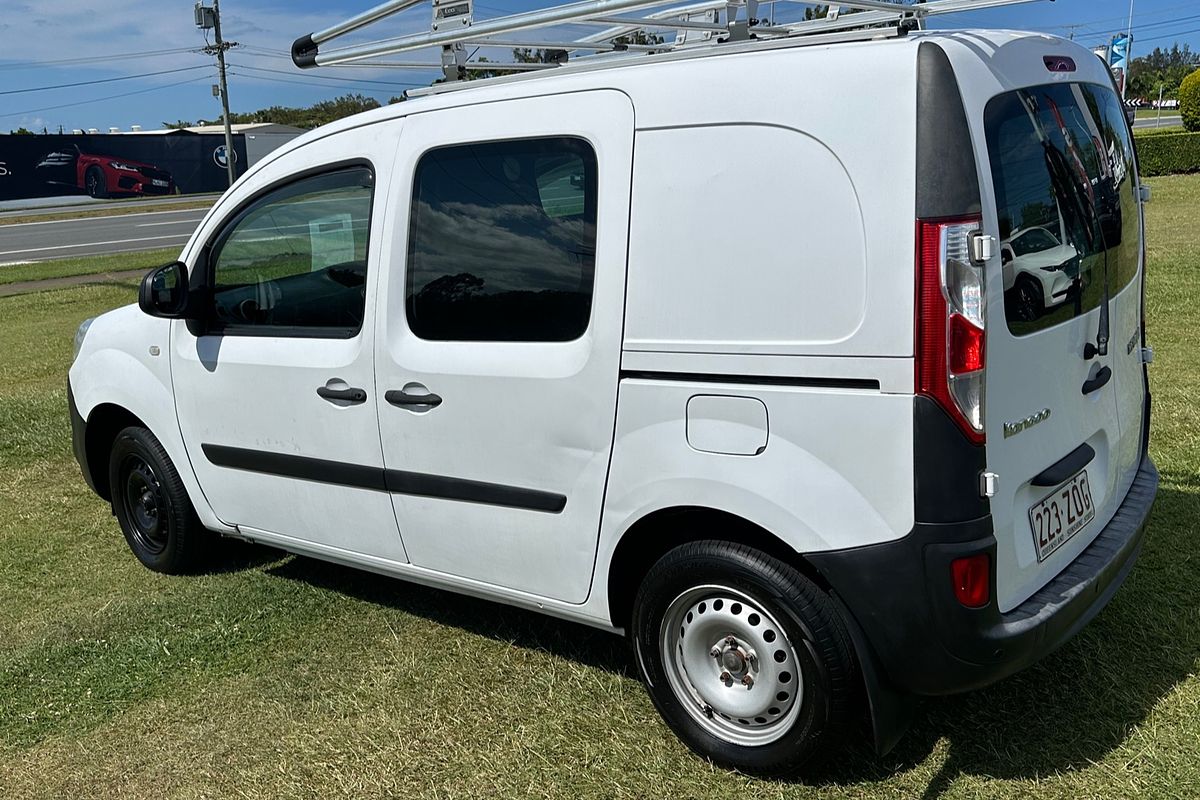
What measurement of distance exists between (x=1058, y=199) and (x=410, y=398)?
1.99 meters

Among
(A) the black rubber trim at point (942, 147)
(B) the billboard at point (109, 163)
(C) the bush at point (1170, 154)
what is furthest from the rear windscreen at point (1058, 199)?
(B) the billboard at point (109, 163)

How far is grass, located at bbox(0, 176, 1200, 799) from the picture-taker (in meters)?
2.88

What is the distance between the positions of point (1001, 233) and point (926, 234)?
0.76ft

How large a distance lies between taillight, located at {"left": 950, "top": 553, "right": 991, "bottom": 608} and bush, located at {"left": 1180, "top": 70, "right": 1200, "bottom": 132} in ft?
97.7

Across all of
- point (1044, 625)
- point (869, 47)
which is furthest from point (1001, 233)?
point (1044, 625)

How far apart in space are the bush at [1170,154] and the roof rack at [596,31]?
23726 mm

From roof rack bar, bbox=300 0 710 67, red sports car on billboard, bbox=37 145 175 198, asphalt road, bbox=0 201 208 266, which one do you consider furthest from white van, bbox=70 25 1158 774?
red sports car on billboard, bbox=37 145 175 198

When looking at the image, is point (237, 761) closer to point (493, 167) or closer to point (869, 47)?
point (493, 167)

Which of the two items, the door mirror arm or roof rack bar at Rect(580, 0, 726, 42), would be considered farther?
the door mirror arm

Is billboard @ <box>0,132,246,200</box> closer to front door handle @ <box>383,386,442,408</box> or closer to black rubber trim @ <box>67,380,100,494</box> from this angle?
black rubber trim @ <box>67,380,100,494</box>

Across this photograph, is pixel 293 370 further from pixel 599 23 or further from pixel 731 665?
pixel 731 665

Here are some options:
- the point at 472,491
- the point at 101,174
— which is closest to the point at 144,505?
the point at 472,491

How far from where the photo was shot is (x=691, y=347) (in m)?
2.68

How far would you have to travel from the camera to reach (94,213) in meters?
36.2
